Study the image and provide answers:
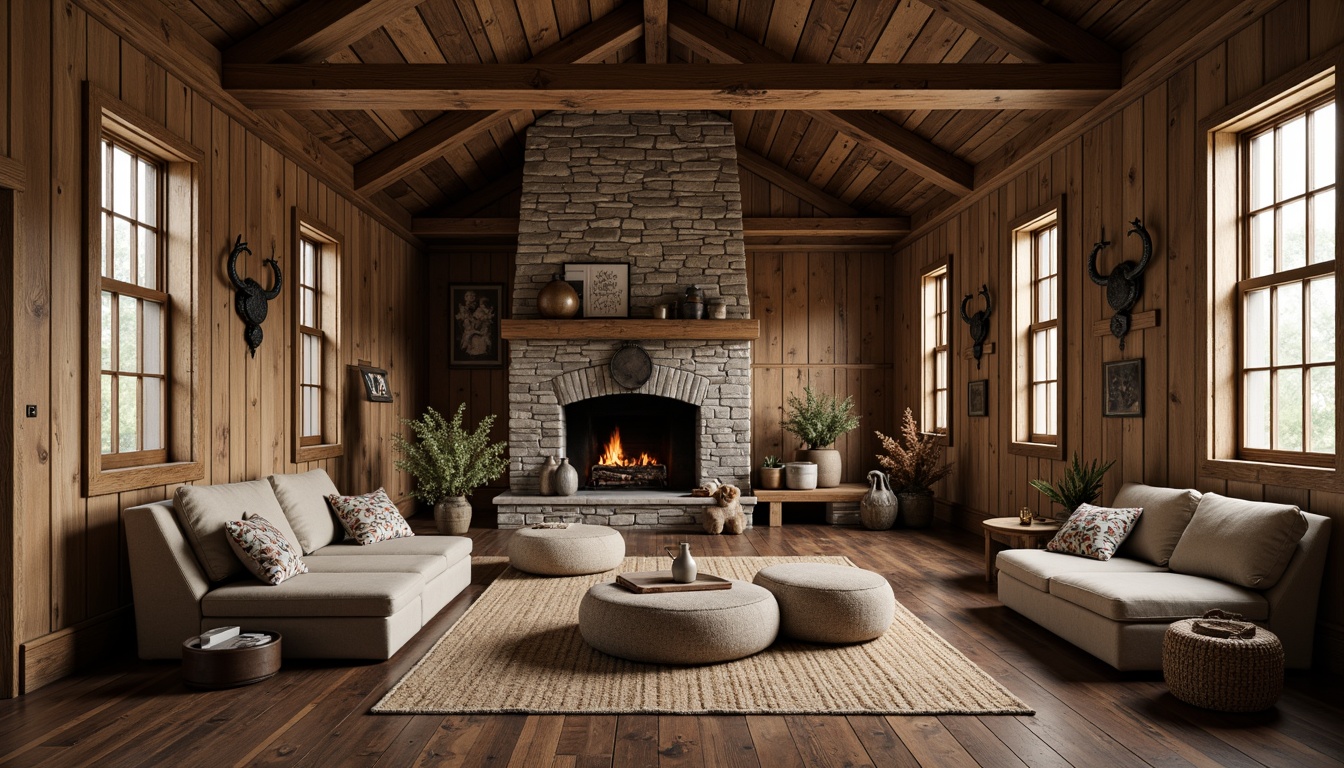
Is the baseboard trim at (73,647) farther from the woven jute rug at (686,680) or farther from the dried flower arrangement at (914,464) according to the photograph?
the dried flower arrangement at (914,464)

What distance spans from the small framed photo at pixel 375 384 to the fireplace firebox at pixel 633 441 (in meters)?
1.69

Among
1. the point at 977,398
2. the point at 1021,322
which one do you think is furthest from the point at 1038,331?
the point at 977,398

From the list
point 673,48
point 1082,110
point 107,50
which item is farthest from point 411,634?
point 673,48

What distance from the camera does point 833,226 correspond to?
28.5 feet

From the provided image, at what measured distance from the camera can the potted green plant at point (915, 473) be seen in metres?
7.62

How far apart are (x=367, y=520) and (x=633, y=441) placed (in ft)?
12.2

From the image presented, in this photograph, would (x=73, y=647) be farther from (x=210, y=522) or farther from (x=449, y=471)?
(x=449, y=471)

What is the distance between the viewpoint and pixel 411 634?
13.1 feet

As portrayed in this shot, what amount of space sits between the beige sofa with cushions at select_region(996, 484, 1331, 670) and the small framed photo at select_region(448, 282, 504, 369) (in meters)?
6.54

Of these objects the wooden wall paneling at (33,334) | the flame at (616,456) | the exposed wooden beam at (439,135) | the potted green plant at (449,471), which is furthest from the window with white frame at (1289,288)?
the potted green plant at (449,471)

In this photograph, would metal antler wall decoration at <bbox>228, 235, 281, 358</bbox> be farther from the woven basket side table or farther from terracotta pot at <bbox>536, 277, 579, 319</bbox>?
the woven basket side table

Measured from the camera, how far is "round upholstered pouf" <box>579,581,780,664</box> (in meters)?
3.46

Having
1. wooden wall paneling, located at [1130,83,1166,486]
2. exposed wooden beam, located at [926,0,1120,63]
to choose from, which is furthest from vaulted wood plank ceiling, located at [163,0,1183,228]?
wooden wall paneling, located at [1130,83,1166,486]

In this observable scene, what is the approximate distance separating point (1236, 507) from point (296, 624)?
4.20 m
